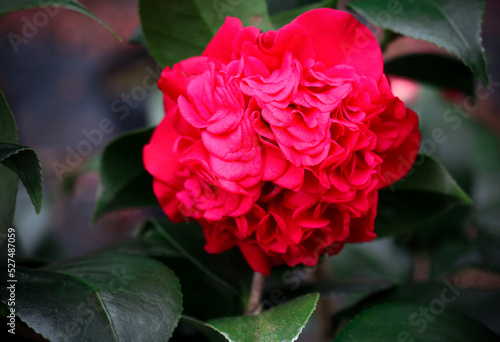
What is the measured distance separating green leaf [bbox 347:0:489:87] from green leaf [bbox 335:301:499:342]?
0.26m

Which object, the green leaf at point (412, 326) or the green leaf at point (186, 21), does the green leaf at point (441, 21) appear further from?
the green leaf at point (412, 326)

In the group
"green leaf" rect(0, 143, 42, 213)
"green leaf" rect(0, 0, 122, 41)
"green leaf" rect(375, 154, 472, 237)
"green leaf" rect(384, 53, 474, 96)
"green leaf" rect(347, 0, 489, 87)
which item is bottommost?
"green leaf" rect(375, 154, 472, 237)

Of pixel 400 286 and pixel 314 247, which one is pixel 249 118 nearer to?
pixel 314 247

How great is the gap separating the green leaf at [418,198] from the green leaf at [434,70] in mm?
231

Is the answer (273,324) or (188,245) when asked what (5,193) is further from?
(273,324)

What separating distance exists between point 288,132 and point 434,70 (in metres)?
0.43

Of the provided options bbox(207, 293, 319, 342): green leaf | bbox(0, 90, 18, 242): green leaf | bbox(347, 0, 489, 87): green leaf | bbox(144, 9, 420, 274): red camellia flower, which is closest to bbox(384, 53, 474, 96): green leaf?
bbox(347, 0, 489, 87): green leaf

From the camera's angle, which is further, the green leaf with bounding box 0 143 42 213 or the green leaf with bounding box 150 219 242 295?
the green leaf with bounding box 150 219 242 295

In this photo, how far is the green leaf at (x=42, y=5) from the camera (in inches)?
18.0

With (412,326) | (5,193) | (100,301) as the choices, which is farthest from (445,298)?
(5,193)

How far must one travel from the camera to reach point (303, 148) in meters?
0.40

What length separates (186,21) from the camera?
1.73 feet

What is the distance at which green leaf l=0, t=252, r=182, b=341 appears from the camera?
0.42 m

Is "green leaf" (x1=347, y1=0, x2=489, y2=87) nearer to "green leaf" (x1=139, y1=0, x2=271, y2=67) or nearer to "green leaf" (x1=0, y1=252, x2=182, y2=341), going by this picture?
"green leaf" (x1=139, y1=0, x2=271, y2=67)
